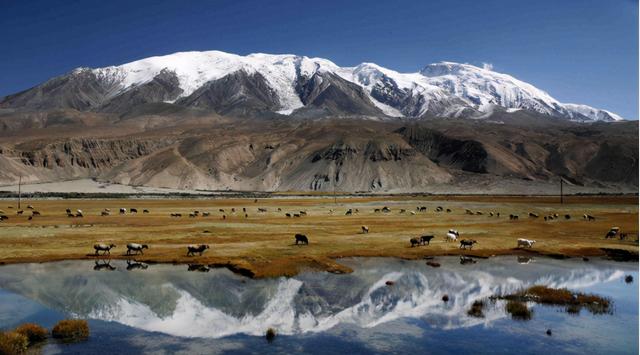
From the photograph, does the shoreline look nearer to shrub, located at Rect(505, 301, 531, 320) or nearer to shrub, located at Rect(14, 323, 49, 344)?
shrub, located at Rect(505, 301, 531, 320)

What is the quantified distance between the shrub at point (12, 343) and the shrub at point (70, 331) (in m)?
1.28

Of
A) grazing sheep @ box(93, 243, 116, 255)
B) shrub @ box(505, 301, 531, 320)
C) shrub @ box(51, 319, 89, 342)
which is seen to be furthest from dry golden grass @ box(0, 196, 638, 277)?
shrub @ box(51, 319, 89, 342)

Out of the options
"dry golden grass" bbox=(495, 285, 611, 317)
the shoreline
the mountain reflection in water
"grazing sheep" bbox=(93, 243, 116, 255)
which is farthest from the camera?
"grazing sheep" bbox=(93, 243, 116, 255)

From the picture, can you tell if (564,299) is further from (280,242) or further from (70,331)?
(280,242)

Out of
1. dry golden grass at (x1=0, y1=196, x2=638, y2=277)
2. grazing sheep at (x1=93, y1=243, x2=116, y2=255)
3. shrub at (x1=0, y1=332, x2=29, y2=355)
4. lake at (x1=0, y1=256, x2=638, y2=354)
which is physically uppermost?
grazing sheep at (x1=93, y1=243, x2=116, y2=255)

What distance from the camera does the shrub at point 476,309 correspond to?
2238 cm

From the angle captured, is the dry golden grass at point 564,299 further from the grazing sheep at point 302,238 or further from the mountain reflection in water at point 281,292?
the grazing sheep at point 302,238

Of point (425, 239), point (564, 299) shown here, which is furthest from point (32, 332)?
point (425, 239)

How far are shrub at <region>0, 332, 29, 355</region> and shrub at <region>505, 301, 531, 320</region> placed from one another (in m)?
19.0

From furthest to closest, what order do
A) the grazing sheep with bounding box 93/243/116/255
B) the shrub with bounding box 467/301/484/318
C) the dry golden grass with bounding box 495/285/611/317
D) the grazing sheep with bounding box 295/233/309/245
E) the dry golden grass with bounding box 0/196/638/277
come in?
the grazing sheep with bounding box 295/233/309/245 < the grazing sheep with bounding box 93/243/116/255 < the dry golden grass with bounding box 0/196/638/277 < the dry golden grass with bounding box 495/285/611/317 < the shrub with bounding box 467/301/484/318

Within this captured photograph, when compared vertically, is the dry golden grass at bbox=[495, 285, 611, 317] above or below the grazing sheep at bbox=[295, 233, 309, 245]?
below

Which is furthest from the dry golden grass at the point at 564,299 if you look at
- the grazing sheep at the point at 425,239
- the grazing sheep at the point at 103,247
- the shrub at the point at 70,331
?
the grazing sheep at the point at 103,247

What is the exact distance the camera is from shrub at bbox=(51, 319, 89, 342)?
18.7 m

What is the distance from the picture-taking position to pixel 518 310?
22812mm
